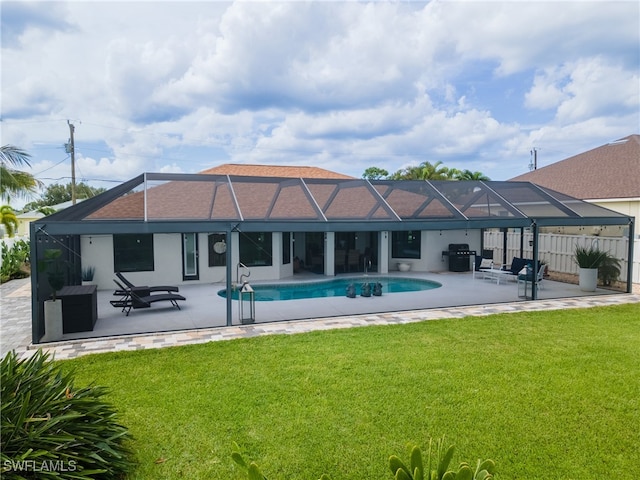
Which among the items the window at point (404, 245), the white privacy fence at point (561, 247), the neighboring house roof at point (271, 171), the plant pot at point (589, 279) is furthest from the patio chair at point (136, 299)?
the neighboring house roof at point (271, 171)

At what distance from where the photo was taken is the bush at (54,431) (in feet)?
10.9

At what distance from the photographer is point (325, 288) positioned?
15.3 m

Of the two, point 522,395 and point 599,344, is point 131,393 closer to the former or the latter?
point 522,395

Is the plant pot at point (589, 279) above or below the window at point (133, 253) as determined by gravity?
below

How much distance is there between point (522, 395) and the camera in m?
5.67

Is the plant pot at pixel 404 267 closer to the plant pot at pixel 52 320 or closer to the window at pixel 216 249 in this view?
the window at pixel 216 249

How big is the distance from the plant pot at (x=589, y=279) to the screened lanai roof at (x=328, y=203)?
1.69 m

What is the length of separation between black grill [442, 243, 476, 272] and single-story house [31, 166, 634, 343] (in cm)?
43

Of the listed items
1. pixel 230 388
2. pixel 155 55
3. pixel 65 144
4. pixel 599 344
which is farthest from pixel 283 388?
pixel 65 144

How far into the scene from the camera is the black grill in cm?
1841

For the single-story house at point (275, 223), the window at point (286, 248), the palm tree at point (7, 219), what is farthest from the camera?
the palm tree at point (7, 219)

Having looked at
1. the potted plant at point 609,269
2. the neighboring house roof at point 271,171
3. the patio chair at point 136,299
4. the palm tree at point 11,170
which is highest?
the neighboring house roof at point 271,171

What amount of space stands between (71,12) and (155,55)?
5.47 meters

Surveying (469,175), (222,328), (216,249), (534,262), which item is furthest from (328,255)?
(469,175)
